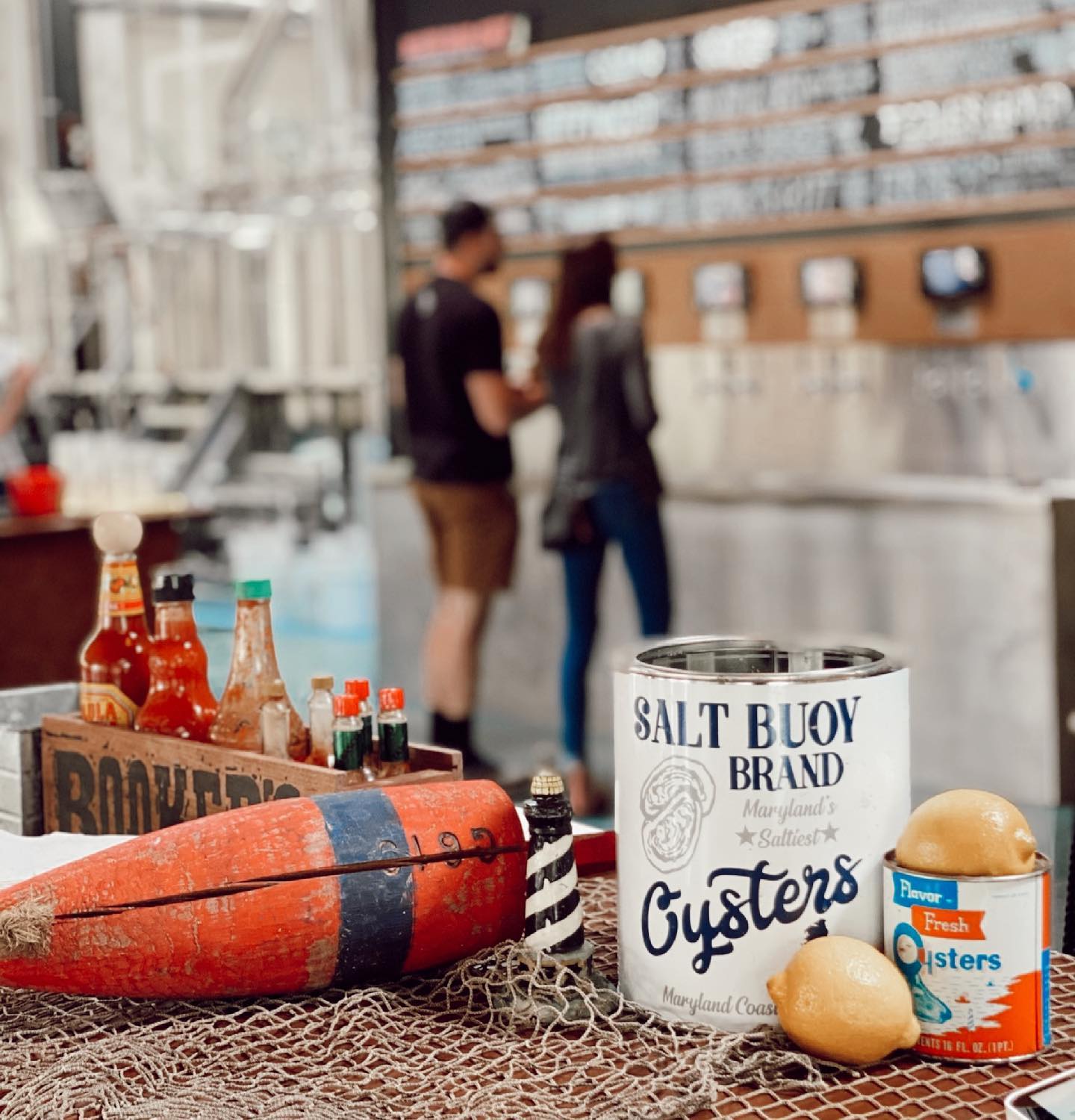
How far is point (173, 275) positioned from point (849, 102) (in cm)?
692

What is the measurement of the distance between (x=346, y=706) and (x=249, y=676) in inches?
7.0

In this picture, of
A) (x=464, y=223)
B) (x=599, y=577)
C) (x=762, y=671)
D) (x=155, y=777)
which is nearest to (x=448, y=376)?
(x=464, y=223)

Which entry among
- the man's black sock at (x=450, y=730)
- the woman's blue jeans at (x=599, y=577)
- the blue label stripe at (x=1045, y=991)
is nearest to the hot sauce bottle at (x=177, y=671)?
the blue label stripe at (x=1045, y=991)

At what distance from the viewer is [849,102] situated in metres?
5.31

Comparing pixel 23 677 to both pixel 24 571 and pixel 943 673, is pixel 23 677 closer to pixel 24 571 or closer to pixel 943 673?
pixel 24 571

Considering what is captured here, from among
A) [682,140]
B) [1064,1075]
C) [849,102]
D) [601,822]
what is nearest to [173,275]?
[682,140]

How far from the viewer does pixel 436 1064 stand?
98cm

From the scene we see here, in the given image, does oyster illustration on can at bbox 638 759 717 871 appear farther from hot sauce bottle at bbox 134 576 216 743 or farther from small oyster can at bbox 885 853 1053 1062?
hot sauce bottle at bbox 134 576 216 743

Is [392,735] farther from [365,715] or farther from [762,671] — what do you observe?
[762,671]

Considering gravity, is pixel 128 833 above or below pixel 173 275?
below

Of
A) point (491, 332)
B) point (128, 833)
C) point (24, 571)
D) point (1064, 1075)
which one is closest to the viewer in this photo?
point (1064, 1075)

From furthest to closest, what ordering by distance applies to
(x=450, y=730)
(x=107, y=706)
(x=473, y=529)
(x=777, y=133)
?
(x=777, y=133)
(x=450, y=730)
(x=473, y=529)
(x=107, y=706)

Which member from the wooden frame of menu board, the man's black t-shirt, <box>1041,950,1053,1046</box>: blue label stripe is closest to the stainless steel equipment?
<box>1041,950,1053,1046</box>: blue label stripe

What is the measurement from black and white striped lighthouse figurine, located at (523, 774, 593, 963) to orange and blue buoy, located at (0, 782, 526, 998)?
0.04m
